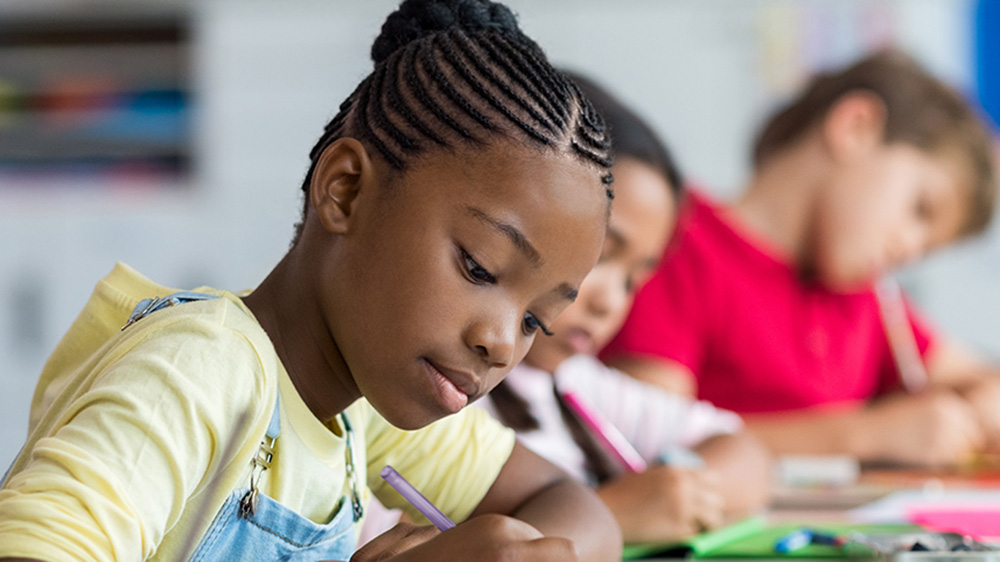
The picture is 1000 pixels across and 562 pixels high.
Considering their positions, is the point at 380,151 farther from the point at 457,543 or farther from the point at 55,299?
the point at 55,299

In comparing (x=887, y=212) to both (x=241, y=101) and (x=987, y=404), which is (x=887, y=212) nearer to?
(x=987, y=404)

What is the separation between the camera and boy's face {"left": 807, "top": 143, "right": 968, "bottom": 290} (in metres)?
1.52

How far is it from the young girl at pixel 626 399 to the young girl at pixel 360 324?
0.30m

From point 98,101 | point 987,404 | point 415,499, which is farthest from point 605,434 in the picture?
point 98,101

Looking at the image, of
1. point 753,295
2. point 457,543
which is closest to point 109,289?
point 457,543

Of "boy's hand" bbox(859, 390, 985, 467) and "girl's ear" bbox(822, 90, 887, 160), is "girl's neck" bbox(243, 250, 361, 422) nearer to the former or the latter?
"boy's hand" bbox(859, 390, 985, 467)

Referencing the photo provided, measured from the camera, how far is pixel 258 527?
47cm

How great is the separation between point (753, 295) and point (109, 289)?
1.20 meters

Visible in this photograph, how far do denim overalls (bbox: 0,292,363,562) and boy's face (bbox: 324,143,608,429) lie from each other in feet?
0.20

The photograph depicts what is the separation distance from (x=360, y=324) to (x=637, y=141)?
0.56 metres

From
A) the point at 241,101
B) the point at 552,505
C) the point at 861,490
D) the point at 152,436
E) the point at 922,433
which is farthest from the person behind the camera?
the point at 241,101

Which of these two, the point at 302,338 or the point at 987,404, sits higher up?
the point at 302,338

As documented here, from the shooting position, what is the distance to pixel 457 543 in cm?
42

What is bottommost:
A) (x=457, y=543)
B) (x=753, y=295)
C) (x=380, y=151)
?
(x=753, y=295)
